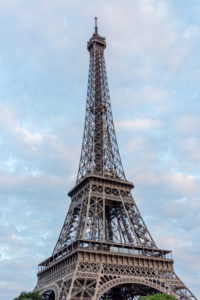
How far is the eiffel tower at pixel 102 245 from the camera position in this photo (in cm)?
4238

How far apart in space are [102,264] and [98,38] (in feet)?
154

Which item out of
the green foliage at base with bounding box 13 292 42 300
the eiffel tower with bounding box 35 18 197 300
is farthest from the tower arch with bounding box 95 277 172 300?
the green foliage at base with bounding box 13 292 42 300

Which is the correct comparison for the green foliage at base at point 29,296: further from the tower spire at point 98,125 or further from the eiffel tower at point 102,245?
→ the tower spire at point 98,125

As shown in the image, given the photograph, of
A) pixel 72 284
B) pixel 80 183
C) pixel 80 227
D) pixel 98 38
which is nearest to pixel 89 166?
pixel 80 183

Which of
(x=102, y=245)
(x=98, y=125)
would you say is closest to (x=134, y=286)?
(x=102, y=245)

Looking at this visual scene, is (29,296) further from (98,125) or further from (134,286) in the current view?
(98,125)

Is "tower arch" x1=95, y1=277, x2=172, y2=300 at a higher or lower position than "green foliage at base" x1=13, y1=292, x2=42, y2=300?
higher

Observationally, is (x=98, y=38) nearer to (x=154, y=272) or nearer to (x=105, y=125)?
(x=105, y=125)

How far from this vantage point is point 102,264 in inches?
1731

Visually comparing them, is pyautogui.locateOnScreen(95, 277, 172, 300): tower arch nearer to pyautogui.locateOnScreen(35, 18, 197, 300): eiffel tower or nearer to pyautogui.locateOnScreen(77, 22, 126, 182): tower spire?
pyautogui.locateOnScreen(35, 18, 197, 300): eiffel tower

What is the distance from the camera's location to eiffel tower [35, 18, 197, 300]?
139 ft

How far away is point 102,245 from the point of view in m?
46.1

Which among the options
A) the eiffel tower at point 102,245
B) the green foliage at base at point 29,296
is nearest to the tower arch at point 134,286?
the eiffel tower at point 102,245

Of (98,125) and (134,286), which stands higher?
(98,125)
